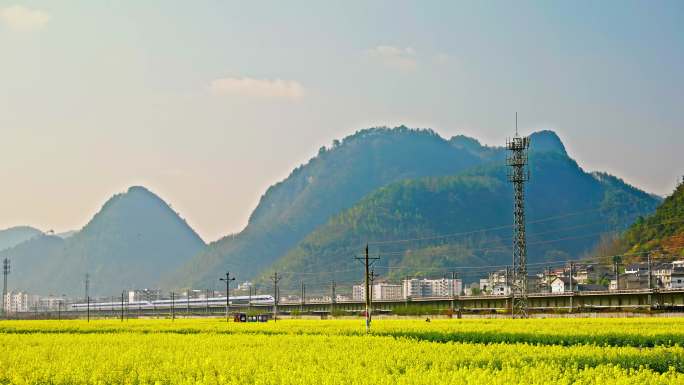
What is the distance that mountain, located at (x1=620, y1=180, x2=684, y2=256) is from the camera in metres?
157

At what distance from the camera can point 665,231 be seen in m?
161

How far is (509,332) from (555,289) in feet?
411

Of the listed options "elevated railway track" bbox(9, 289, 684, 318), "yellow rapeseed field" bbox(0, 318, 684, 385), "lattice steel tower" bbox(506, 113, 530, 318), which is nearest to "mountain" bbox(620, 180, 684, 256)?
"elevated railway track" bbox(9, 289, 684, 318)

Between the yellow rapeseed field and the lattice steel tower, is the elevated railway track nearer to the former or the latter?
the lattice steel tower

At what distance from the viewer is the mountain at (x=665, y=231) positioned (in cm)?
15675

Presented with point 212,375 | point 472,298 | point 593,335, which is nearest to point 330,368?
point 212,375

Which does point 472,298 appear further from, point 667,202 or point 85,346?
point 85,346

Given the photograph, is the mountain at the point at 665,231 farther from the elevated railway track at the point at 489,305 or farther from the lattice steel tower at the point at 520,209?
the lattice steel tower at the point at 520,209

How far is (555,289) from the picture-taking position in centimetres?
17138

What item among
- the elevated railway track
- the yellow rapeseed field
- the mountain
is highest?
the mountain

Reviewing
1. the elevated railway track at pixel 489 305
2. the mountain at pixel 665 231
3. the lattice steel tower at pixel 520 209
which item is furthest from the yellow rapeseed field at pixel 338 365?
the mountain at pixel 665 231

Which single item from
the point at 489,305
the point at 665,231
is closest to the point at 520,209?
the point at 489,305

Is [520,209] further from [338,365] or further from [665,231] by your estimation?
[665,231]

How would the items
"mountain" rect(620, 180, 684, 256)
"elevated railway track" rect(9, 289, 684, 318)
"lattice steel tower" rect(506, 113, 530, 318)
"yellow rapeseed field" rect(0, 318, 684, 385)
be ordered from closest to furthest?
1. "yellow rapeseed field" rect(0, 318, 684, 385)
2. "lattice steel tower" rect(506, 113, 530, 318)
3. "elevated railway track" rect(9, 289, 684, 318)
4. "mountain" rect(620, 180, 684, 256)
